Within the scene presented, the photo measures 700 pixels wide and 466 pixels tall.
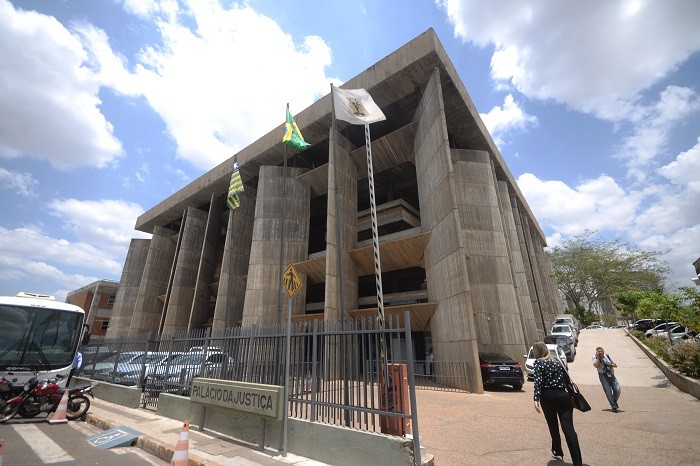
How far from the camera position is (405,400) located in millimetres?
4336

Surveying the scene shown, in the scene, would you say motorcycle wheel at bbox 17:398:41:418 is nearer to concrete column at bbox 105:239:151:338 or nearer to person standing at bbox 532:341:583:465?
person standing at bbox 532:341:583:465

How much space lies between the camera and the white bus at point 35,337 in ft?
27.6

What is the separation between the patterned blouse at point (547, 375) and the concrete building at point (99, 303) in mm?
56760

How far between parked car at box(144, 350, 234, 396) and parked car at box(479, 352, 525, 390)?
35.9ft

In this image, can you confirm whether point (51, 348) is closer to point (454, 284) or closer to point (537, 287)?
point (454, 284)

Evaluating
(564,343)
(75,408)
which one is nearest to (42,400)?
(75,408)

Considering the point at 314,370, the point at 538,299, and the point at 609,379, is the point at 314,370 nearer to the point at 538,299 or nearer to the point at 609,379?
the point at 609,379

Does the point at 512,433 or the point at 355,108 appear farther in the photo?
the point at 355,108

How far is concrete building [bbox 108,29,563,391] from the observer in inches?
668

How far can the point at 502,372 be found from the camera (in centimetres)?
1307

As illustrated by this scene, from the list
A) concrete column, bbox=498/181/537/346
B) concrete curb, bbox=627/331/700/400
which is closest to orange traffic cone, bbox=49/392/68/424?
concrete curb, bbox=627/331/700/400

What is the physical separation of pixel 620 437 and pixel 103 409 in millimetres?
12375

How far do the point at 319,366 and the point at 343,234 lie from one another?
15.3m

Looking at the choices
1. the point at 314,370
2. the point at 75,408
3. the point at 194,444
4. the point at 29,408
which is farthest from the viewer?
the point at 75,408
